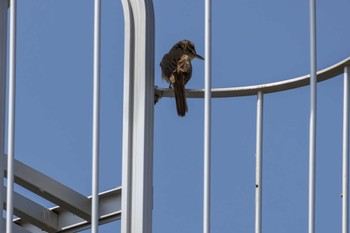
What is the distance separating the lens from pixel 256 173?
17.4 ft

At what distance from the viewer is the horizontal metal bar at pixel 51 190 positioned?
18.5ft

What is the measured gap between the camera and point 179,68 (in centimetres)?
841

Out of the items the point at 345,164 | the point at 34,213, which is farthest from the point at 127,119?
the point at 34,213

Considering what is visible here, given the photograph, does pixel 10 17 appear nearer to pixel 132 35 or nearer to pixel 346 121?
pixel 132 35

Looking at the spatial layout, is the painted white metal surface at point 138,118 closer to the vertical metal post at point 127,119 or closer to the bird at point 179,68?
the vertical metal post at point 127,119

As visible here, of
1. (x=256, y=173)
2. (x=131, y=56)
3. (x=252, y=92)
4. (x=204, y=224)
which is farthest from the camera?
(x=252, y=92)

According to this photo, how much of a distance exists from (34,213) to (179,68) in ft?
8.54

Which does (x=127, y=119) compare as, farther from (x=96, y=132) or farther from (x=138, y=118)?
(x=96, y=132)

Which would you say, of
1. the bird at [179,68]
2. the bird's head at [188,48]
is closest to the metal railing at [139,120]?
the bird at [179,68]


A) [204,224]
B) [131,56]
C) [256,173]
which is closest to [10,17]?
[131,56]

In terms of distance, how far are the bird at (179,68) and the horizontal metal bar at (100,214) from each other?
1014 millimetres

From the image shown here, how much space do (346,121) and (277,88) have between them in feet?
3.18

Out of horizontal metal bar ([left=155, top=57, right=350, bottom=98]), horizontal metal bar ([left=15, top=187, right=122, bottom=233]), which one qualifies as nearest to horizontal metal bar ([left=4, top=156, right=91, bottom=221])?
horizontal metal bar ([left=15, top=187, right=122, bottom=233])

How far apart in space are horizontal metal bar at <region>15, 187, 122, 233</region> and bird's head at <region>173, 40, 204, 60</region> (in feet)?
10.5
